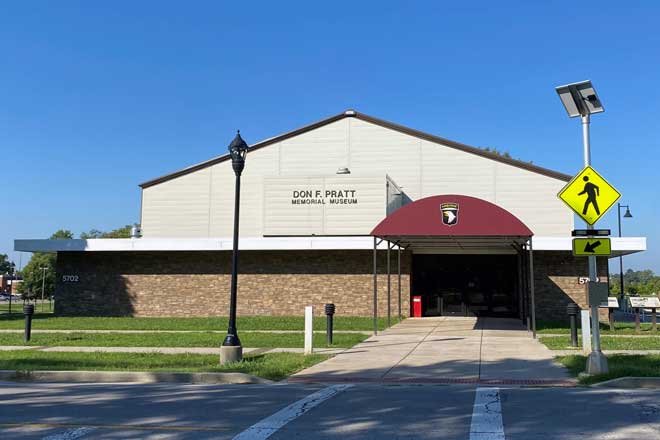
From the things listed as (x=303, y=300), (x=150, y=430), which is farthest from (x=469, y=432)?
(x=303, y=300)

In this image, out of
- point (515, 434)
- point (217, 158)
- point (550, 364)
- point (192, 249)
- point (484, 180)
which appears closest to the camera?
point (515, 434)

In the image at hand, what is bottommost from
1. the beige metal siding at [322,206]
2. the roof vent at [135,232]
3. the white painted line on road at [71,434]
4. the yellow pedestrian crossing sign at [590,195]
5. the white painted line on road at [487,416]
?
the white painted line on road at [71,434]

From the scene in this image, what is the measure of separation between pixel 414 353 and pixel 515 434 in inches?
325


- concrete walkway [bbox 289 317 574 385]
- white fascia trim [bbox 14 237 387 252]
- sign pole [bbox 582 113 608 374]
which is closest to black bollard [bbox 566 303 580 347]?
concrete walkway [bbox 289 317 574 385]

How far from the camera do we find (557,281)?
2716 cm

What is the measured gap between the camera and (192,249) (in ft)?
92.9

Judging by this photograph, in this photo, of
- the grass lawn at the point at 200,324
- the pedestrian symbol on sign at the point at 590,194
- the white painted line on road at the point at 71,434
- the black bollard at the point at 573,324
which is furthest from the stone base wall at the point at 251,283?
the white painted line on road at the point at 71,434

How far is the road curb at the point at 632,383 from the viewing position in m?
10.2

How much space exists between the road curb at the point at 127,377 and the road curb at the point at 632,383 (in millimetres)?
5912

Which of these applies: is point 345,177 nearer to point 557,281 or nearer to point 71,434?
point 557,281

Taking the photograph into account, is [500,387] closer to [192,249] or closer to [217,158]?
[192,249]

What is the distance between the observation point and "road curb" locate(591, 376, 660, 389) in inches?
400

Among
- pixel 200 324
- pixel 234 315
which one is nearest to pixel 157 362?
pixel 234 315

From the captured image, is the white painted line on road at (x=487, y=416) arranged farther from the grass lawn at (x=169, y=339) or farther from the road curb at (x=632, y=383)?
the grass lawn at (x=169, y=339)
